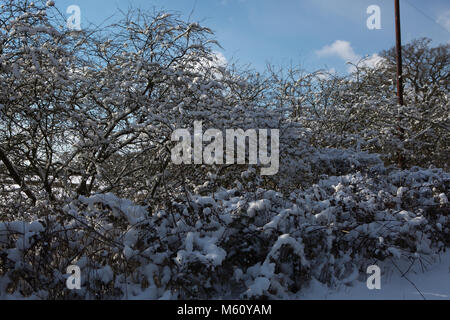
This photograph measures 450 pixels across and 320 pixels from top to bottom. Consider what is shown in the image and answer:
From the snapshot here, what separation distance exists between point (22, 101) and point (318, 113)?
663 cm

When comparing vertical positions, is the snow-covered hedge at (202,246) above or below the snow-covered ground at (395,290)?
above

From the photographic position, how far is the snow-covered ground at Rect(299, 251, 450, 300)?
9.60 ft

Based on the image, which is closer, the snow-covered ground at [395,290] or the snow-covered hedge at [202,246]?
the snow-covered hedge at [202,246]

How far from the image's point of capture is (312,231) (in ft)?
10.6

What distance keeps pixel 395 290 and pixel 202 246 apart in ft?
5.29

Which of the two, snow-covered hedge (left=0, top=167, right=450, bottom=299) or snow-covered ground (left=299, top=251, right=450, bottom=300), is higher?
snow-covered hedge (left=0, top=167, right=450, bottom=299)

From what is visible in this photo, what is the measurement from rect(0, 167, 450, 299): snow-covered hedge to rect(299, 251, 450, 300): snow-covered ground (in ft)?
0.35

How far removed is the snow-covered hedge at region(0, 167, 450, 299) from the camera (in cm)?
276

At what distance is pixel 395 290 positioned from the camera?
10.1 ft

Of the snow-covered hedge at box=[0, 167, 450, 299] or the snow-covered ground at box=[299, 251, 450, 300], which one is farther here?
the snow-covered ground at box=[299, 251, 450, 300]

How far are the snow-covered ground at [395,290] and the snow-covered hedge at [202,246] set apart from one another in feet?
0.35

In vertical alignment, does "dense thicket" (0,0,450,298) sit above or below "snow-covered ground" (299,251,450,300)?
above

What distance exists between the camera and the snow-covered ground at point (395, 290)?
9.60ft
